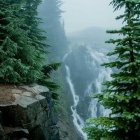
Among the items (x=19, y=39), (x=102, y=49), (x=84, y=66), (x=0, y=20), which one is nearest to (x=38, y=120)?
(x=19, y=39)

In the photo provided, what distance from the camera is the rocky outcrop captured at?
1259cm

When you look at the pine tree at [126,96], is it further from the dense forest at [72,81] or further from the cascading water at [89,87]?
the cascading water at [89,87]

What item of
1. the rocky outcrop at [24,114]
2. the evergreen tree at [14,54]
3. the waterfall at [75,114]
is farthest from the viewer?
the waterfall at [75,114]

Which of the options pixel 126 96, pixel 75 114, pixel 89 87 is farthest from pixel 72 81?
pixel 126 96

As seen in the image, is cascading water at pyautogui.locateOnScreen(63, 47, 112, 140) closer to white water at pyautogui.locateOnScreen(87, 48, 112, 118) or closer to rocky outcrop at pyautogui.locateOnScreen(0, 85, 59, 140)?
white water at pyautogui.locateOnScreen(87, 48, 112, 118)

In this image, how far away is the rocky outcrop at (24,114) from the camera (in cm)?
1259

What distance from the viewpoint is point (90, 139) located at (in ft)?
24.1

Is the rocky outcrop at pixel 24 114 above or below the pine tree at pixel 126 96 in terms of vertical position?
below

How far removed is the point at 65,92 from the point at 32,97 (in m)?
25.9

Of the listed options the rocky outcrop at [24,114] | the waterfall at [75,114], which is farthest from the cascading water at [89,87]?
the rocky outcrop at [24,114]

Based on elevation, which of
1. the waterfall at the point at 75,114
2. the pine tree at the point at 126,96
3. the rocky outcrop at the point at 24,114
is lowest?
the waterfall at the point at 75,114

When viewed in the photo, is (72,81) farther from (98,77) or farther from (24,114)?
(24,114)

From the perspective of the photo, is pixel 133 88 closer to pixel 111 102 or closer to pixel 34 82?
pixel 111 102

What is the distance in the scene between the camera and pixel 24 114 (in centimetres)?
1295
